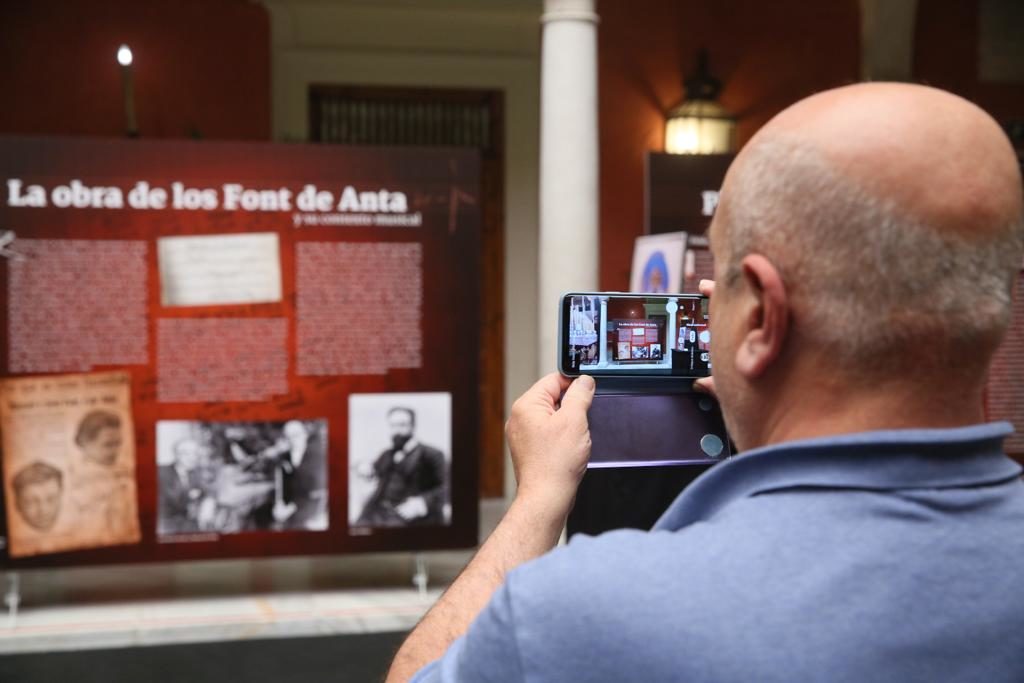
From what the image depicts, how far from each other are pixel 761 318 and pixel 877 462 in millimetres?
132

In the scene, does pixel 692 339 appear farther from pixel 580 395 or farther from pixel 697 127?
pixel 697 127

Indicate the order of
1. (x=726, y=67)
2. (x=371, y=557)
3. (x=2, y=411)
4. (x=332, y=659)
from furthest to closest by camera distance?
(x=726, y=67) → (x=371, y=557) → (x=2, y=411) → (x=332, y=659)

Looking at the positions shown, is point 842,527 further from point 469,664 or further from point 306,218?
→ point 306,218

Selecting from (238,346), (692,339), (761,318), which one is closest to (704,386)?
(692,339)

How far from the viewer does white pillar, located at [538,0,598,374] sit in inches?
236

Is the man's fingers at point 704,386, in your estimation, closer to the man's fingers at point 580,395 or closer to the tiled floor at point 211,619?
the man's fingers at point 580,395

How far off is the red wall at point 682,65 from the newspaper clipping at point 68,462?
11.5ft

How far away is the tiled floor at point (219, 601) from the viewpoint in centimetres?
563

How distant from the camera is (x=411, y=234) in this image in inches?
235

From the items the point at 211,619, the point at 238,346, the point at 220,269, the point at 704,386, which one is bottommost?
the point at 211,619

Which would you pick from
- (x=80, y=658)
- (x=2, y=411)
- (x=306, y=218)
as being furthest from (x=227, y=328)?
(x=80, y=658)

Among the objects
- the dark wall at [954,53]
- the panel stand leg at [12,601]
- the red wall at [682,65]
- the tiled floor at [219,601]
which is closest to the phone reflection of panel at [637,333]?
the tiled floor at [219,601]

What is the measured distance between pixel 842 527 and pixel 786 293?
170 mm

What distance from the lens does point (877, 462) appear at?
88 centimetres
